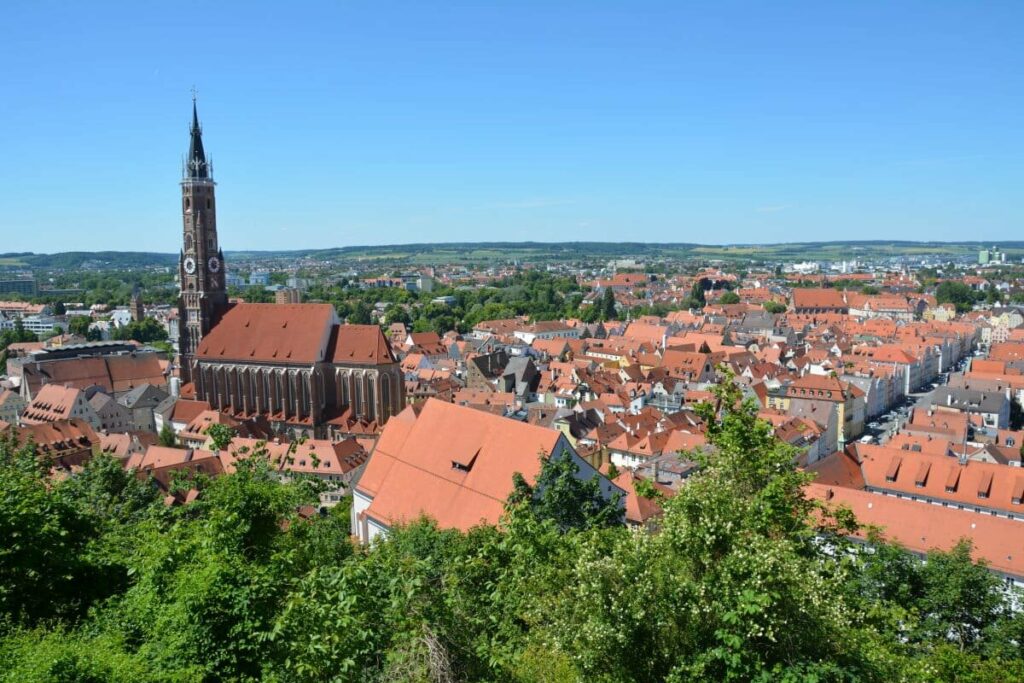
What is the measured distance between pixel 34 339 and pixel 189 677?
13340 cm

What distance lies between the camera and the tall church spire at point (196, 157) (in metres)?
67.7

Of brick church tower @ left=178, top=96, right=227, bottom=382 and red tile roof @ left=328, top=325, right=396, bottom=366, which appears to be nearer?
red tile roof @ left=328, top=325, right=396, bottom=366

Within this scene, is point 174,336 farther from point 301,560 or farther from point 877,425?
point 301,560

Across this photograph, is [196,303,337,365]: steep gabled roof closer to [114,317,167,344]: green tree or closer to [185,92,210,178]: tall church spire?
[185,92,210,178]: tall church spire

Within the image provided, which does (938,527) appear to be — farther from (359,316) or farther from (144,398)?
(359,316)

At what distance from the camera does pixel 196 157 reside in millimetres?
68125

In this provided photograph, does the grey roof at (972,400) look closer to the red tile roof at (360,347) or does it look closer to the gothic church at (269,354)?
the gothic church at (269,354)

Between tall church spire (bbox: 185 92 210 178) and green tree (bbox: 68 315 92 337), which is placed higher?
tall church spire (bbox: 185 92 210 178)

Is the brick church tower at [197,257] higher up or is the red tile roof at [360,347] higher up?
the brick church tower at [197,257]

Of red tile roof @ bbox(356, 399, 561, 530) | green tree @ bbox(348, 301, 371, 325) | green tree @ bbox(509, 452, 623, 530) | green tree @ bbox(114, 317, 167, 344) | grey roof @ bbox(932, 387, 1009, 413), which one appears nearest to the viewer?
green tree @ bbox(509, 452, 623, 530)

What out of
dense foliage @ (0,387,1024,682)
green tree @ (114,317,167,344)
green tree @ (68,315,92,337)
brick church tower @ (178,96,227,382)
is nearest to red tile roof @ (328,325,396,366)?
brick church tower @ (178,96,227,382)

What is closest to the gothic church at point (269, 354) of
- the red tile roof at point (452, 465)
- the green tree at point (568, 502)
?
the red tile roof at point (452, 465)

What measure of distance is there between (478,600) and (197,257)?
58332mm

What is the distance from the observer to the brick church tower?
2662 inches
